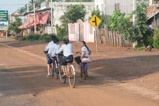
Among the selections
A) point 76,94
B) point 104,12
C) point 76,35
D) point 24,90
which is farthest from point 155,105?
point 104,12

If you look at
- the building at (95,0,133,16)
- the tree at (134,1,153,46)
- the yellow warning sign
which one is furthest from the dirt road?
the building at (95,0,133,16)

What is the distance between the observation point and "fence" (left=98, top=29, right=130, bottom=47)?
96.0ft

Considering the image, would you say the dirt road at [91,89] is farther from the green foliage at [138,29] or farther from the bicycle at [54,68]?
the green foliage at [138,29]

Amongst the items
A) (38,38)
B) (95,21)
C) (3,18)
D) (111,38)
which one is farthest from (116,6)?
(3,18)

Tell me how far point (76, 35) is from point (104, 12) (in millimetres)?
6694

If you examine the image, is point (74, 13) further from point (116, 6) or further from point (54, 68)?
point (54, 68)

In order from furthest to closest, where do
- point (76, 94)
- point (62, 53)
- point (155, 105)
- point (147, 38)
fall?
1. point (147, 38)
2. point (62, 53)
3. point (76, 94)
4. point (155, 105)

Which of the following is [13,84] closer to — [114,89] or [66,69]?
[66,69]

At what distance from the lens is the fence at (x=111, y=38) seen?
29250 millimetres

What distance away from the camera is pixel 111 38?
30859 mm

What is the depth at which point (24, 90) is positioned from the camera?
422 inches

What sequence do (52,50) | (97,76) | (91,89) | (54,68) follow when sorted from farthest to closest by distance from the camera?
1. (97,76)
2. (54,68)
3. (52,50)
4. (91,89)

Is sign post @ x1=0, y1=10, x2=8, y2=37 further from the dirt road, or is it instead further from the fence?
the dirt road

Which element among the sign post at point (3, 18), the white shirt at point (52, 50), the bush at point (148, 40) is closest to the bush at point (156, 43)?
the bush at point (148, 40)
